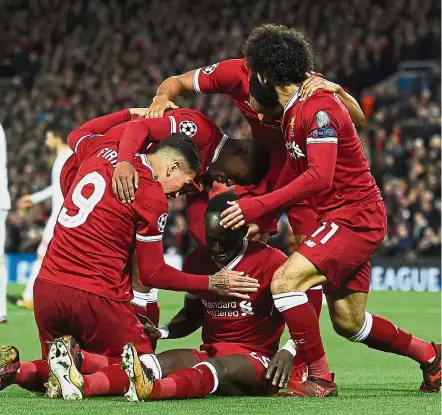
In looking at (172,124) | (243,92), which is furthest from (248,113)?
(172,124)

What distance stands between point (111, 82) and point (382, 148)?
7.74 m

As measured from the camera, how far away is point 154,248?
5934 mm

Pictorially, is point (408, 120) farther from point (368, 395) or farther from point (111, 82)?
point (368, 395)

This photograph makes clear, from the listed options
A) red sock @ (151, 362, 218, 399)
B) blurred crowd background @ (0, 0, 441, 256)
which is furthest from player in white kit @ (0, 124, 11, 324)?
blurred crowd background @ (0, 0, 441, 256)

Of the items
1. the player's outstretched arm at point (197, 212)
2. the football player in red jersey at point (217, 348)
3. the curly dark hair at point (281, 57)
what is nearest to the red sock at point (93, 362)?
the football player in red jersey at point (217, 348)

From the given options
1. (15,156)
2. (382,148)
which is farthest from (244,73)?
(15,156)

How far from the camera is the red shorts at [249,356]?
6066 millimetres

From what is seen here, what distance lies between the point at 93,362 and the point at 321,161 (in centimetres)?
171

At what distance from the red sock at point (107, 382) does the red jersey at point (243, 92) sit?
6.62ft

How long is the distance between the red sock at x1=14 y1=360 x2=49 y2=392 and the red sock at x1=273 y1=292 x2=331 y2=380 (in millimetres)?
1356

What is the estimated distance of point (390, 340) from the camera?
671 centimetres

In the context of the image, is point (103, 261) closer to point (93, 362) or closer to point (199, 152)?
point (93, 362)

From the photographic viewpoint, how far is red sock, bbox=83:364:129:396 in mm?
5691

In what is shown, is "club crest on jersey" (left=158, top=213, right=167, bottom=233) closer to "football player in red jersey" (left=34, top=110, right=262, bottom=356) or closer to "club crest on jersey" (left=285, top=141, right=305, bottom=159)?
"football player in red jersey" (left=34, top=110, right=262, bottom=356)
